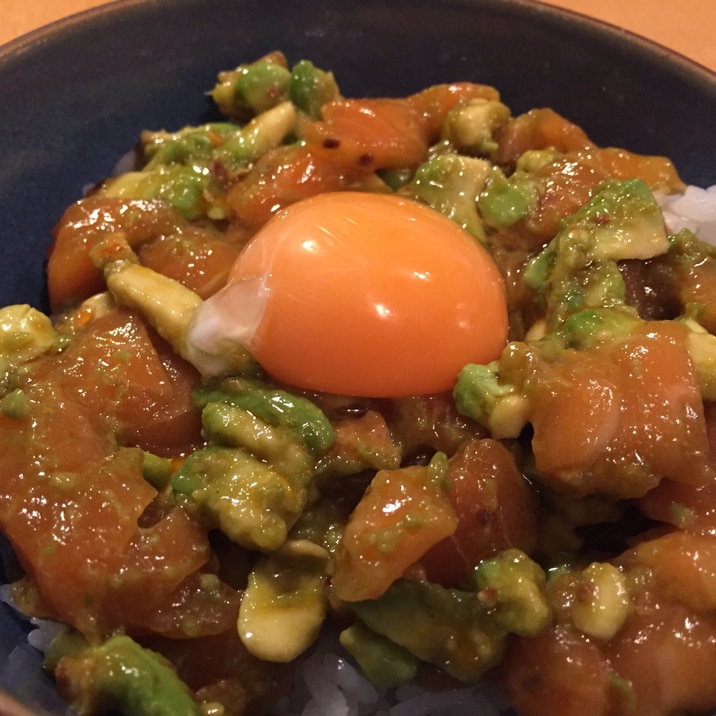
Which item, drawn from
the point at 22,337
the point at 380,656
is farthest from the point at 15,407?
the point at 380,656

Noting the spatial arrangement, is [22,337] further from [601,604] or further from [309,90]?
[601,604]

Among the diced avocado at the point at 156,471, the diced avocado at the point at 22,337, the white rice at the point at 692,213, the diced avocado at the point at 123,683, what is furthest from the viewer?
the white rice at the point at 692,213

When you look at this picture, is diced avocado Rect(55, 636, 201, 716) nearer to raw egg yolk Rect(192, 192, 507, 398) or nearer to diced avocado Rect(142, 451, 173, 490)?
diced avocado Rect(142, 451, 173, 490)

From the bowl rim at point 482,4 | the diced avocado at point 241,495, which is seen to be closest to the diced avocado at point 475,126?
the bowl rim at point 482,4

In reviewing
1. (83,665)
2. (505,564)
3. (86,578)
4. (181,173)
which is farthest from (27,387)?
(505,564)

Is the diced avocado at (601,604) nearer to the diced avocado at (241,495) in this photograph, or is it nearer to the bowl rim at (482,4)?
the diced avocado at (241,495)

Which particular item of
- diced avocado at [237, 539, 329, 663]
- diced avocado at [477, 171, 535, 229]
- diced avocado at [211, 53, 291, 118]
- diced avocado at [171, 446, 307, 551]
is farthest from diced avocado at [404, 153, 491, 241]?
diced avocado at [237, 539, 329, 663]

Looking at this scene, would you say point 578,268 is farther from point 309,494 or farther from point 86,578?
point 86,578
